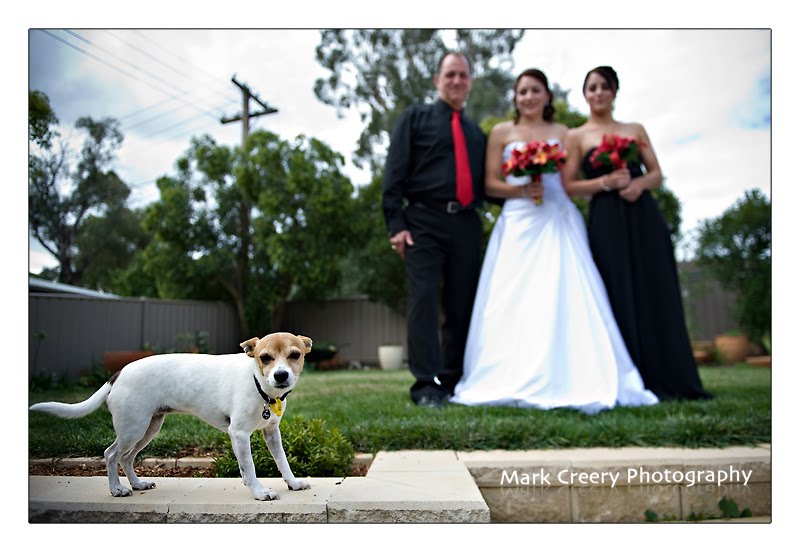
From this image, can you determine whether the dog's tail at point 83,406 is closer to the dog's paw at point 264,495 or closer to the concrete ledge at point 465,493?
the concrete ledge at point 465,493

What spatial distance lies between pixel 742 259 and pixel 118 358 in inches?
204

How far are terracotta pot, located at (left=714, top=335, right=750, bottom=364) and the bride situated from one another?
9.86 feet

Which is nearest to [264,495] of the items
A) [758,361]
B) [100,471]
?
[100,471]

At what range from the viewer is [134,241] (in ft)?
7.35

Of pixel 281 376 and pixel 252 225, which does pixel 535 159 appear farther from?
pixel 281 376

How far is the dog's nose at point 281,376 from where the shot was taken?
4.39 ft

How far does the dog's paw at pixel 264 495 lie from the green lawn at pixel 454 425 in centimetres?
28

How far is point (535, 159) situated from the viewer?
3158 millimetres

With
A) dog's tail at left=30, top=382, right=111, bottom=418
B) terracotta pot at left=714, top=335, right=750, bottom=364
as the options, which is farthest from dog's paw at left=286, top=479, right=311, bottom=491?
terracotta pot at left=714, top=335, right=750, bottom=364

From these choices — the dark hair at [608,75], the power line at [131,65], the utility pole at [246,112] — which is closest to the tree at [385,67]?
the utility pole at [246,112]

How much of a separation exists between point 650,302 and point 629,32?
170 cm

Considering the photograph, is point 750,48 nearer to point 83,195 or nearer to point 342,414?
point 342,414
